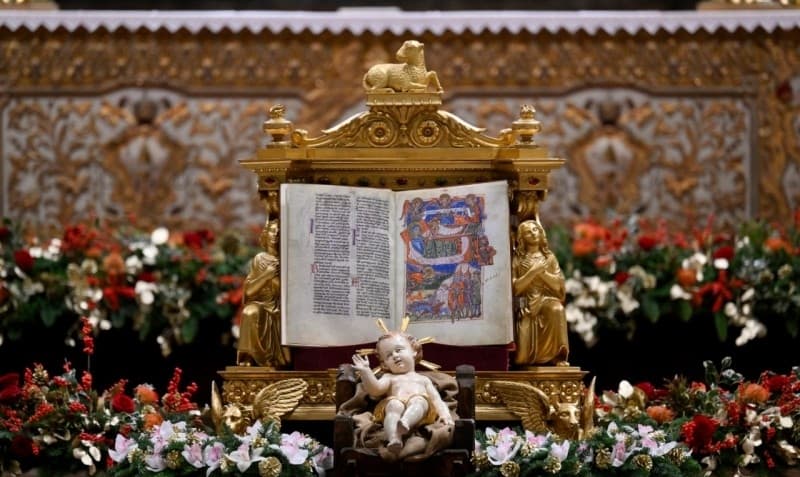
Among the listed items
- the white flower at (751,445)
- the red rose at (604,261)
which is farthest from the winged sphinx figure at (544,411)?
the red rose at (604,261)

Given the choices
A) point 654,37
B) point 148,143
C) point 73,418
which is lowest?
point 73,418

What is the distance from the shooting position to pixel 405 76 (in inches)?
249

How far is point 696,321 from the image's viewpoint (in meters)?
7.91

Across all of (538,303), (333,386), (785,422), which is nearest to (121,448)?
(333,386)

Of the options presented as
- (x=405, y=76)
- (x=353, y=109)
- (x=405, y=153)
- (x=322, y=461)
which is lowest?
(x=322, y=461)

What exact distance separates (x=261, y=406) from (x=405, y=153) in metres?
1.07

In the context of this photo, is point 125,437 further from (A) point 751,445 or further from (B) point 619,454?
(A) point 751,445

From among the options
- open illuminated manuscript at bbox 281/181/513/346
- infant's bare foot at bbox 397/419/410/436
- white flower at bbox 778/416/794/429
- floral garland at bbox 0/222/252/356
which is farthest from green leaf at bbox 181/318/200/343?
white flower at bbox 778/416/794/429

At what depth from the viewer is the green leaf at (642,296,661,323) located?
7750mm

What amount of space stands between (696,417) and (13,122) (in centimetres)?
553

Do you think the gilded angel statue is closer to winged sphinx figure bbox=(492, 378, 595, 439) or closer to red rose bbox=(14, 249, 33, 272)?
winged sphinx figure bbox=(492, 378, 595, 439)

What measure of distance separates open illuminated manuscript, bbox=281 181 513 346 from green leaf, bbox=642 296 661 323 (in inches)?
69.0

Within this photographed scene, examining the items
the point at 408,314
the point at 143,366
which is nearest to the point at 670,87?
the point at 143,366

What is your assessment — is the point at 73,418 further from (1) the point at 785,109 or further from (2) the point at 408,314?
(1) the point at 785,109
